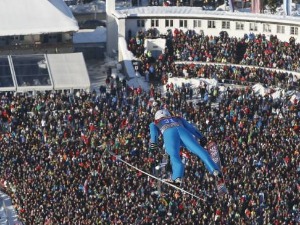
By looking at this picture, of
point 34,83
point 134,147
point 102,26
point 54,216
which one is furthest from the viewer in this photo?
point 102,26

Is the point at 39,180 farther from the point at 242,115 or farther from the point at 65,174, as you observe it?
the point at 242,115

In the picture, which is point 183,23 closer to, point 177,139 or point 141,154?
point 141,154

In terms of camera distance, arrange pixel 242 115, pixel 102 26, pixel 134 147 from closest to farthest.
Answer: pixel 134 147 < pixel 242 115 < pixel 102 26

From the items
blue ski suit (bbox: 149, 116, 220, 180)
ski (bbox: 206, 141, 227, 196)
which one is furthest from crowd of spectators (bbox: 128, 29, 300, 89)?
blue ski suit (bbox: 149, 116, 220, 180)

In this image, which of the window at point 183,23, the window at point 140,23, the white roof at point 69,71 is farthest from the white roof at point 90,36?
the white roof at point 69,71

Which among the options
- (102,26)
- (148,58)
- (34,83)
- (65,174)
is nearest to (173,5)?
(102,26)

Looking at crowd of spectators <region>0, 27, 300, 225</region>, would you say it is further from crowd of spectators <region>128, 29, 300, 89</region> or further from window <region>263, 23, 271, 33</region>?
window <region>263, 23, 271, 33</region>

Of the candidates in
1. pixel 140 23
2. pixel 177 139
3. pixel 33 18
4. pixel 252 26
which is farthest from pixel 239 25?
pixel 177 139
